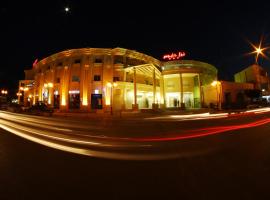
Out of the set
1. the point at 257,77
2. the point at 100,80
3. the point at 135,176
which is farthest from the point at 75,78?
the point at 257,77

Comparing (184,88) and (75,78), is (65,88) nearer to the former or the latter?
(75,78)

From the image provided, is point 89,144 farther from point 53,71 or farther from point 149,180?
point 53,71

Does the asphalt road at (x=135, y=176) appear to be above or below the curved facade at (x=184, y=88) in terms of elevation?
below

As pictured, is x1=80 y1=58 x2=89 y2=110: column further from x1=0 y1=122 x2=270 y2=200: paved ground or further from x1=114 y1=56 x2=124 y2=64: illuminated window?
x1=0 y1=122 x2=270 y2=200: paved ground

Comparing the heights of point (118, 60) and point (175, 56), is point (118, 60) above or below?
below

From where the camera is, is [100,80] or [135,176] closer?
[135,176]

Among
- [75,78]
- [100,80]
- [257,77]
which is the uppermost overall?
[257,77]

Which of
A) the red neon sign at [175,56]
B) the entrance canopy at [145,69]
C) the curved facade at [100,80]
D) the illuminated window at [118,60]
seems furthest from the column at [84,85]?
the red neon sign at [175,56]

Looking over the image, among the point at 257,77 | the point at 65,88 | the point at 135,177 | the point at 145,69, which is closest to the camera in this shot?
the point at 135,177

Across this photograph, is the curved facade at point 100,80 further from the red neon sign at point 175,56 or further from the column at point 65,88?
the red neon sign at point 175,56

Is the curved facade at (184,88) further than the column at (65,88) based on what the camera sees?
Yes

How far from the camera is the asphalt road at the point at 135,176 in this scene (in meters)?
3.41

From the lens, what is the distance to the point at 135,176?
427cm

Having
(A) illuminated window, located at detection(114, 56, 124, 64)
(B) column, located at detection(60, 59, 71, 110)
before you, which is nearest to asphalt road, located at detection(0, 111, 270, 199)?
(B) column, located at detection(60, 59, 71, 110)
